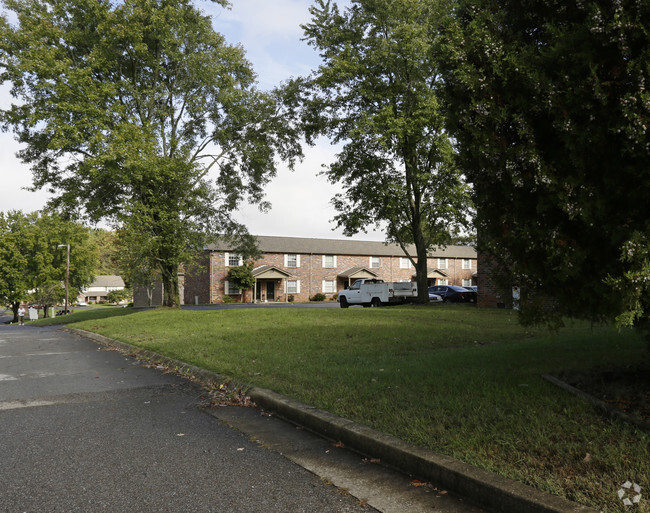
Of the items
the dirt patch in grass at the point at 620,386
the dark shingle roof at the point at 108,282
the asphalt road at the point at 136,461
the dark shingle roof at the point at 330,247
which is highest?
the dark shingle roof at the point at 330,247

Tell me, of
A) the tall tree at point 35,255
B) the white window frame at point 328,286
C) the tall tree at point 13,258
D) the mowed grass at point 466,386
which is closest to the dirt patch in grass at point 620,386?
the mowed grass at point 466,386

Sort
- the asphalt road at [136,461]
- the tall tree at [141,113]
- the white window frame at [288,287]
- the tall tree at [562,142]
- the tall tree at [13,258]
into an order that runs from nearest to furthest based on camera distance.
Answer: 1. the asphalt road at [136,461]
2. the tall tree at [562,142]
3. the tall tree at [141,113]
4. the tall tree at [13,258]
5. the white window frame at [288,287]

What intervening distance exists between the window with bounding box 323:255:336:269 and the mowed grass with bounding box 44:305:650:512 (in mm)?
40696

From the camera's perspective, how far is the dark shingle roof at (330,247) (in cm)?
5241

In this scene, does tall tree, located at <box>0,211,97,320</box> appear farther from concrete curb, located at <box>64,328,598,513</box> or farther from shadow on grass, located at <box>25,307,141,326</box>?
concrete curb, located at <box>64,328,598,513</box>

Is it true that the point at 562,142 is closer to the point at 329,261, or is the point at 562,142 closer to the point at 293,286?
the point at 293,286

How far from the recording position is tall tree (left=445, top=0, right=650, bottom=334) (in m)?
3.72

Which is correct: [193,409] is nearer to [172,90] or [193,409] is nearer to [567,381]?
[567,381]

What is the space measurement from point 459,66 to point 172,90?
23.1 m

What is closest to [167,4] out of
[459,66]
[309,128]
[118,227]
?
[309,128]

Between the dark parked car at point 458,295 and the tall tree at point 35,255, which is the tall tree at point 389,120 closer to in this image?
the dark parked car at point 458,295

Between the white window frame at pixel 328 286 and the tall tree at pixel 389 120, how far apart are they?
27.2 m

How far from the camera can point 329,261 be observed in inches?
2127

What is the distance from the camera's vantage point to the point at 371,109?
2470cm
